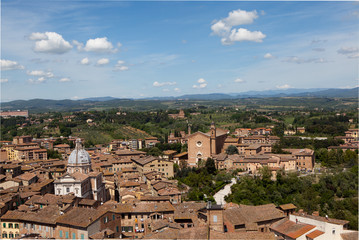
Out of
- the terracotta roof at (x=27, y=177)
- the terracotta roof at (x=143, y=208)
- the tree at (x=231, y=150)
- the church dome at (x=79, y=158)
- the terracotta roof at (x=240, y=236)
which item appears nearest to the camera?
the terracotta roof at (x=240, y=236)

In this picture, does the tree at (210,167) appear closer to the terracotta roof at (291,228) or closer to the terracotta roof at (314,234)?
the terracotta roof at (291,228)

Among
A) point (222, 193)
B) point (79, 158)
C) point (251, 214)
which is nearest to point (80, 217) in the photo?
point (251, 214)

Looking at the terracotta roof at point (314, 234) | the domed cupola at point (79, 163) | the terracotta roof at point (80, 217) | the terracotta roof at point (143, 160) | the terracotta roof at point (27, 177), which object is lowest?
the terracotta roof at point (314, 234)

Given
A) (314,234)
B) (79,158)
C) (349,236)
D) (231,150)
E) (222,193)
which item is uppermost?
(79,158)

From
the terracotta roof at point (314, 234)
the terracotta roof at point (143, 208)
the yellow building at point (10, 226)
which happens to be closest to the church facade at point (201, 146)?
the terracotta roof at point (143, 208)

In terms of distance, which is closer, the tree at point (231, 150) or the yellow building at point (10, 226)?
the yellow building at point (10, 226)

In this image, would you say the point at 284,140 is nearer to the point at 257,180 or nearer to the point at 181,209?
the point at 257,180

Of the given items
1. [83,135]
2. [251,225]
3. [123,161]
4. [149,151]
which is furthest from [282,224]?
[83,135]

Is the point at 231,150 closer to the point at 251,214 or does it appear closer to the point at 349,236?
the point at 251,214

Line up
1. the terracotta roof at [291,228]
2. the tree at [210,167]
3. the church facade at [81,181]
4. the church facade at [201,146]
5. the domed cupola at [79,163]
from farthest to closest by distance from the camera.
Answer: the church facade at [201,146] < the tree at [210,167] < the domed cupola at [79,163] < the church facade at [81,181] < the terracotta roof at [291,228]
